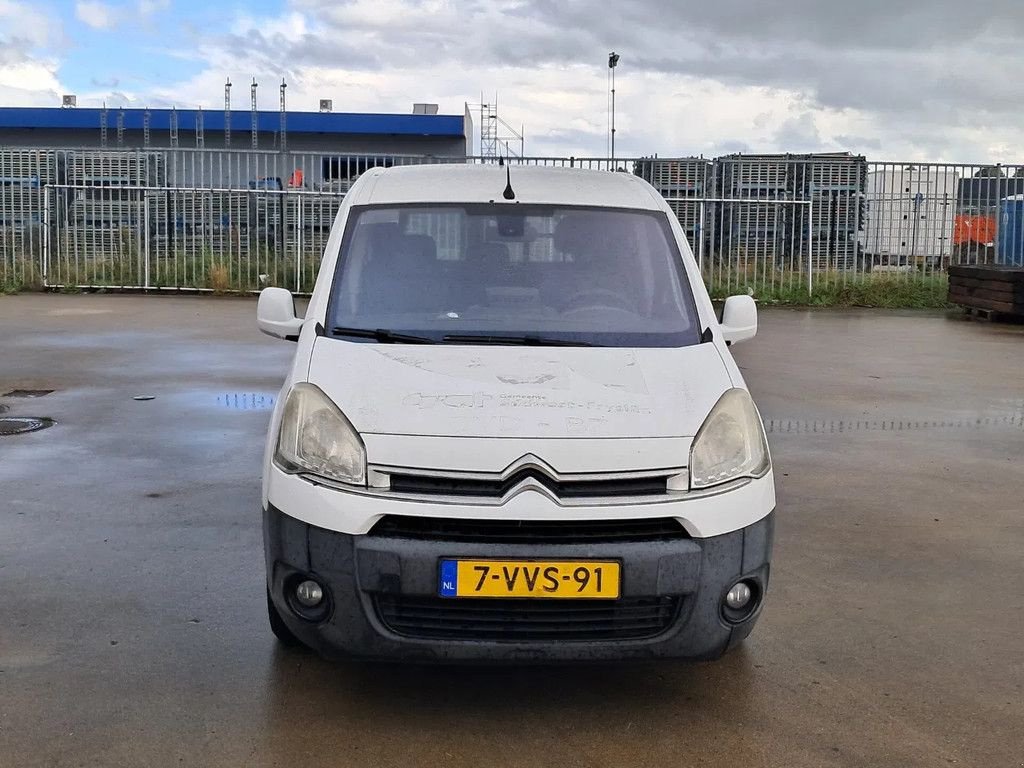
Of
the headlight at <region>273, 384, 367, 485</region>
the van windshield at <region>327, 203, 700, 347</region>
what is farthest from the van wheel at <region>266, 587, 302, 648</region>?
the van windshield at <region>327, 203, 700, 347</region>

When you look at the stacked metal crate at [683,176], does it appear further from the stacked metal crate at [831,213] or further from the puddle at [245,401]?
the puddle at [245,401]

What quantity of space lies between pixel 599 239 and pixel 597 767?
87.4 inches

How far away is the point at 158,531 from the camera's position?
5.78 meters

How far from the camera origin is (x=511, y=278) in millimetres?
4652

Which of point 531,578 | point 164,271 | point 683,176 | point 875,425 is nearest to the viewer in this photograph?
point 531,578

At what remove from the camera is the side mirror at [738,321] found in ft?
16.2

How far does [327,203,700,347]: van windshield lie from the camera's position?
14.5 ft

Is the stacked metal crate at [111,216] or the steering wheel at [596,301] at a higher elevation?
the stacked metal crate at [111,216]

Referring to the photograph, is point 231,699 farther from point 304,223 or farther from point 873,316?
point 304,223

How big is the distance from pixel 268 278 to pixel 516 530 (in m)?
18.9

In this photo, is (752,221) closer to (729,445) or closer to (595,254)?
(595,254)

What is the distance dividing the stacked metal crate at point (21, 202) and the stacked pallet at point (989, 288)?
16.4m

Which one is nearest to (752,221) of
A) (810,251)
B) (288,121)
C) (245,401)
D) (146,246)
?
(810,251)

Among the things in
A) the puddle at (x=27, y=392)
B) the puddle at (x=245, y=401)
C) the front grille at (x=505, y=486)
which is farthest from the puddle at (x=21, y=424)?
the front grille at (x=505, y=486)
